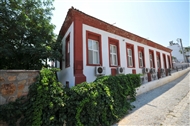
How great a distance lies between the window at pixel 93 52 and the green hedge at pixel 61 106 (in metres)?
2.62

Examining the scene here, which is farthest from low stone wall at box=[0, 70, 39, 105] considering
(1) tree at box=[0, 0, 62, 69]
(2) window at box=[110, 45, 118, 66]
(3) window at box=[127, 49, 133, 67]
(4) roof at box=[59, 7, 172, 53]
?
(3) window at box=[127, 49, 133, 67]

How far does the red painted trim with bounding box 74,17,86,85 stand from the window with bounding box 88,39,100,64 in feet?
3.03

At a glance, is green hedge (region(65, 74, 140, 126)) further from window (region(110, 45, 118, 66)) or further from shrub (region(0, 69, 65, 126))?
window (region(110, 45, 118, 66))

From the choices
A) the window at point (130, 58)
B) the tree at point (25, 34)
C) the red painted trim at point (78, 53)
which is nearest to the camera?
the red painted trim at point (78, 53)

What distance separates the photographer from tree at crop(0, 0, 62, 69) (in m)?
5.52

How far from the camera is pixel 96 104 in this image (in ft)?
10.7

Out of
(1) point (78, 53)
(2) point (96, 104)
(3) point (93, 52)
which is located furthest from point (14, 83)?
(3) point (93, 52)

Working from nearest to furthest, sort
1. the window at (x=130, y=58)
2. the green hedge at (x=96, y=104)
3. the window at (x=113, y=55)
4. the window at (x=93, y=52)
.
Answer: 1. the green hedge at (x=96, y=104)
2. the window at (x=93, y=52)
3. the window at (x=113, y=55)
4. the window at (x=130, y=58)

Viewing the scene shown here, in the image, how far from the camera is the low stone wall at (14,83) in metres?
2.60

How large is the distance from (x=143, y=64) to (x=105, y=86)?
8.03 metres

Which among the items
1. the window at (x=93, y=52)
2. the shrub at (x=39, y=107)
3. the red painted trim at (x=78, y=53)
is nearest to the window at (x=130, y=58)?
the window at (x=93, y=52)

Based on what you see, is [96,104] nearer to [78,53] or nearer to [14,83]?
[14,83]

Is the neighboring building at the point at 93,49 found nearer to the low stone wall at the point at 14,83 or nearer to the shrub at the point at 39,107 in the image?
the shrub at the point at 39,107

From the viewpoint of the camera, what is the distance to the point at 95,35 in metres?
6.68
